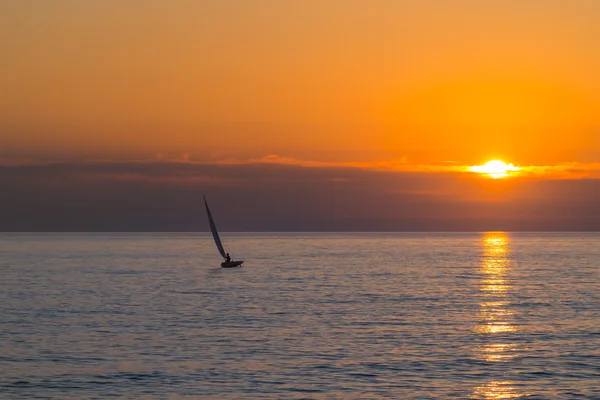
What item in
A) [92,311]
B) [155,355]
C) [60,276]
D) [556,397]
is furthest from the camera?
[60,276]

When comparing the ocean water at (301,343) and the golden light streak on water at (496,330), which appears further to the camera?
the ocean water at (301,343)

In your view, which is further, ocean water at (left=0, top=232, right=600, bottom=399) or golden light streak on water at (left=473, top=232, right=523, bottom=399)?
ocean water at (left=0, top=232, right=600, bottom=399)

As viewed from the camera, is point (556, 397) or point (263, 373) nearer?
point (556, 397)

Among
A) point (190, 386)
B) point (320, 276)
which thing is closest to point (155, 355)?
point (190, 386)

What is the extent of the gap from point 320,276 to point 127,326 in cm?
Answer: 6835

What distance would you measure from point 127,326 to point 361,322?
18.1m

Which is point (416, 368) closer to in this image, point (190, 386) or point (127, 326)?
point (190, 386)

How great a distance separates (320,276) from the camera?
5098 inches

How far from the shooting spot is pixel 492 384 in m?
41.2

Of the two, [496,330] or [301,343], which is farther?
[496,330]

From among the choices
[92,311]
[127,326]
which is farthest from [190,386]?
[92,311]

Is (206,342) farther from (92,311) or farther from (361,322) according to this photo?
(92,311)

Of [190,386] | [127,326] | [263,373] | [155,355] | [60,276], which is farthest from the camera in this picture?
[60,276]

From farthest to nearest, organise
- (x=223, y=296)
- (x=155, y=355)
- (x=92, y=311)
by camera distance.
Answer: (x=223, y=296), (x=92, y=311), (x=155, y=355)
